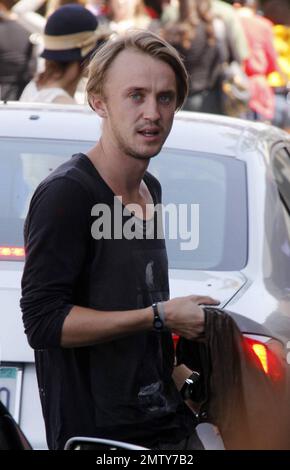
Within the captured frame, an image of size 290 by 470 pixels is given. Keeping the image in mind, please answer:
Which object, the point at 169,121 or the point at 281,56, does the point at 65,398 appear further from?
the point at 281,56

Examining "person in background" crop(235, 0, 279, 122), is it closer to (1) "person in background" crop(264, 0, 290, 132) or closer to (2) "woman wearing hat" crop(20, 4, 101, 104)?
(1) "person in background" crop(264, 0, 290, 132)

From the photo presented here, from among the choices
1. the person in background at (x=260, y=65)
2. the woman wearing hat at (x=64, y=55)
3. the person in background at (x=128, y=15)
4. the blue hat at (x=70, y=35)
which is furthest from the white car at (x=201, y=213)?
the person in background at (x=128, y=15)

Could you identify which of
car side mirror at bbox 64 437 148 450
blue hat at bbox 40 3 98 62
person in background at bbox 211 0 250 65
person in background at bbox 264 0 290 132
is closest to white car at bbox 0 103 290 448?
car side mirror at bbox 64 437 148 450

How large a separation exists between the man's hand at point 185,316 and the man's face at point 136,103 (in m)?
0.41

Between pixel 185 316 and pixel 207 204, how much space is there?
213 cm

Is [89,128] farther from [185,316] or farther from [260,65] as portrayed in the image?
[260,65]

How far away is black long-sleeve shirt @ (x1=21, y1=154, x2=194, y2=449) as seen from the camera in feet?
10.7

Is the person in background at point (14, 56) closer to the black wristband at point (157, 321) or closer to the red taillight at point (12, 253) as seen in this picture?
the red taillight at point (12, 253)

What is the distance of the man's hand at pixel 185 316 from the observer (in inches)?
128

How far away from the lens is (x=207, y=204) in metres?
5.38

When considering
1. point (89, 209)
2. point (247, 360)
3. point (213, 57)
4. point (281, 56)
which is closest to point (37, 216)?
point (89, 209)

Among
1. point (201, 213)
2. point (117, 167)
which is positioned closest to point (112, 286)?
point (117, 167)

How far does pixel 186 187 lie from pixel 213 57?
7449 millimetres

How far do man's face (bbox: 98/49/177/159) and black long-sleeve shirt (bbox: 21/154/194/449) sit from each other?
12 cm
